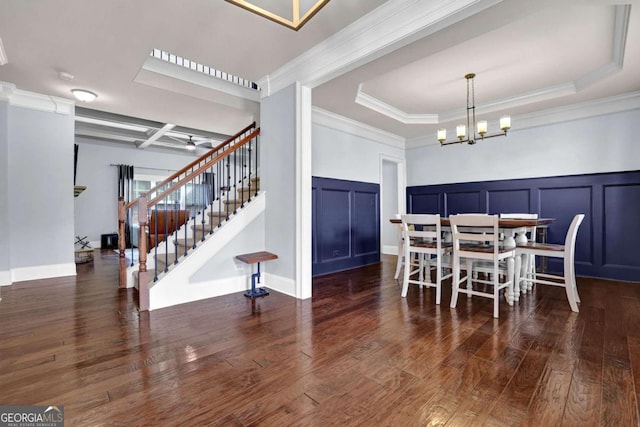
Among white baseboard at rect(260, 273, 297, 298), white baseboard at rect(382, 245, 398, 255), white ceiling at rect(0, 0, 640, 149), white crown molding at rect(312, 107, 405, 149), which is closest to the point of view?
white ceiling at rect(0, 0, 640, 149)

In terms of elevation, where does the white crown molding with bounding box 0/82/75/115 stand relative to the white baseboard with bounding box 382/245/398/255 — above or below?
above

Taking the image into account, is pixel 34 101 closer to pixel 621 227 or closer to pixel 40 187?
pixel 40 187

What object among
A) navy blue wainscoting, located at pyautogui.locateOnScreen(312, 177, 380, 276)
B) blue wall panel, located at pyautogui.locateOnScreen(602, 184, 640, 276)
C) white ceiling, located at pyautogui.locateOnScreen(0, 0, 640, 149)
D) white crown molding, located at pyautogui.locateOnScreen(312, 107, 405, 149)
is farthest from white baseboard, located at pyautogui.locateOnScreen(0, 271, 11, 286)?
blue wall panel, located at pyautogui.locateOnScreen(602, 184, 640, 276)

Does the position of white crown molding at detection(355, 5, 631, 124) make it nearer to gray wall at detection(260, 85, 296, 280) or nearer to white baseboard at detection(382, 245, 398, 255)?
gray wall at detection(260, 85, 296, 280)

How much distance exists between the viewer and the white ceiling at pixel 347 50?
2.38 meters

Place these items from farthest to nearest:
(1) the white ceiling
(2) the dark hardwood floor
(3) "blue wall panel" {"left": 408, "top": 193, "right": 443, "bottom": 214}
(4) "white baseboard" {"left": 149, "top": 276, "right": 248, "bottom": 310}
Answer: (3) "blue wall panel" {"left": 408, "top": 193, "right": 443, "bottom": 214} < (4) "white baseboard" {"left": 149, "top": 276, "right": 248, "bottom": 310} < (1) the white ceiling < (2) the dark hardwood floor

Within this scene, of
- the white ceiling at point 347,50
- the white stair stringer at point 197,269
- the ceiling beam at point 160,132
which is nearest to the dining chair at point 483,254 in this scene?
the white ceiling at point 347,50

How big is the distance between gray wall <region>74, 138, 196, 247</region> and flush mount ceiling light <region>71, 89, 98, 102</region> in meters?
4.53

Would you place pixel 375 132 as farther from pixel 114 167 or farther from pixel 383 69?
pixel 114 167

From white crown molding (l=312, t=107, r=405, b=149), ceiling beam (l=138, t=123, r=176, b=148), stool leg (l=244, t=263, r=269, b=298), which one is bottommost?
stool leg (l=244, t=263, r=269, b=298)

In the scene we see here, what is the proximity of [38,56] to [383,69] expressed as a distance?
372cm

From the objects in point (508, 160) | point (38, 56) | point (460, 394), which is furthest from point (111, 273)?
point (508, 160)

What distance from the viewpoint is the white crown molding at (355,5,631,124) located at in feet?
8.80

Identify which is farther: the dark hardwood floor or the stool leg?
the stool leg
